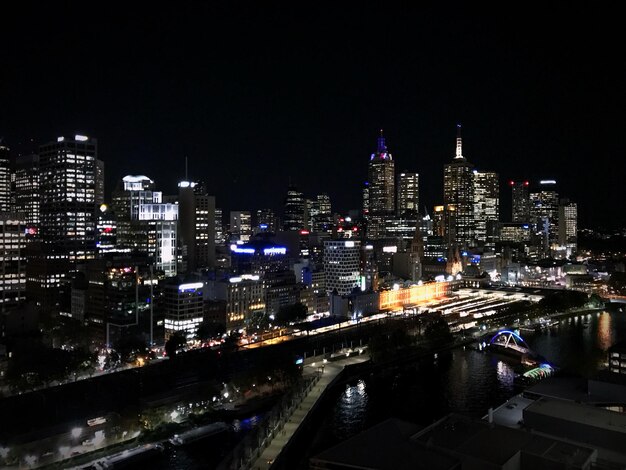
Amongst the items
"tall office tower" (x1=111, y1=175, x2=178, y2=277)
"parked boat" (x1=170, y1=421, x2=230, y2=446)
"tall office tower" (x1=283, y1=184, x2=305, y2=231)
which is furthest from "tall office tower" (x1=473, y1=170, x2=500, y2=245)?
"parked boat" (x1=170, y1=421, x2=230, y2=446)

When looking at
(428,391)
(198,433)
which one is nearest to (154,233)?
(428,391)

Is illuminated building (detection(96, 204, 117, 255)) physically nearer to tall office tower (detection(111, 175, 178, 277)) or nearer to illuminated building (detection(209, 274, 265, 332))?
tall office tower (detection(111, 175, 178, 277))

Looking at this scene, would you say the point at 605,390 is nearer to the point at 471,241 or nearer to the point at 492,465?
the point at 492,465

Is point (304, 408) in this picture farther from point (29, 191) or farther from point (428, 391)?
point (29, 191)

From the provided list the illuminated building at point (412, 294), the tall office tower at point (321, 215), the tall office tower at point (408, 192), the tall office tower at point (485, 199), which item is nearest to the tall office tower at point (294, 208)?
the tall office tower at point (321, 215)

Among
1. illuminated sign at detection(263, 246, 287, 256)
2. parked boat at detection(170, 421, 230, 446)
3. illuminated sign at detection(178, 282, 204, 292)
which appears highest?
illuminated sign at detection(263, 246, 287, 256)

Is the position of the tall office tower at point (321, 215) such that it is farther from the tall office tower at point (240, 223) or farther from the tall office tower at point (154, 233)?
the tall office tower at point (154, 233)

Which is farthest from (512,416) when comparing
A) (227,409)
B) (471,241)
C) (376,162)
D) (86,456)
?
(376,162)
